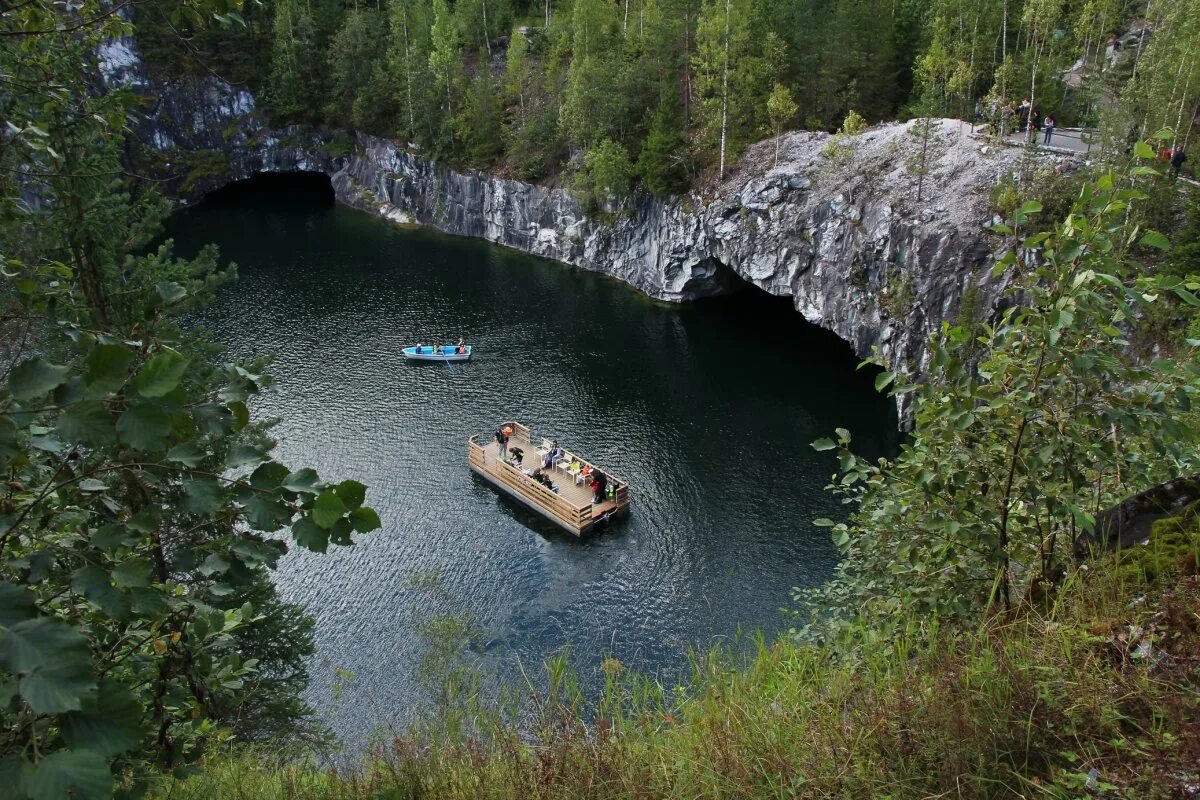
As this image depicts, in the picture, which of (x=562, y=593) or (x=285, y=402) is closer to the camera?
(x=562, y=593)

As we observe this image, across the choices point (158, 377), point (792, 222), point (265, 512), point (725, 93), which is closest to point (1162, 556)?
point (265, 512)

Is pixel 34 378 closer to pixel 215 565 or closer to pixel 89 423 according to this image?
pixel 89 423

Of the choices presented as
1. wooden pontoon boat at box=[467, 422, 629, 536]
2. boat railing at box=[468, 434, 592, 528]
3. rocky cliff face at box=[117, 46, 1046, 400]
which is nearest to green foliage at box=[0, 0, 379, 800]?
boat railing at box=[468, 434, 592, 528]

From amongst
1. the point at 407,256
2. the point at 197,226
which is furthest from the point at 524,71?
the point at 197,226

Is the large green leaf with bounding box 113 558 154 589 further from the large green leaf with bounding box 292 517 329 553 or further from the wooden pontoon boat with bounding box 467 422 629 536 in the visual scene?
the wooden pontoon boat with bounding box 467 422 629 536

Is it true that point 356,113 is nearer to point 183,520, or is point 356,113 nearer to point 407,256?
point 407,256
